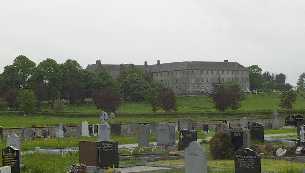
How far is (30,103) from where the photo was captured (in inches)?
2876

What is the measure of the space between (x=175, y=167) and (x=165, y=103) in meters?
50.7

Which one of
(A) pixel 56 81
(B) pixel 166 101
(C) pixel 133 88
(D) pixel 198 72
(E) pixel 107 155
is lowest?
(E) pixel 107 155

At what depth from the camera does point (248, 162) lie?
1809cm

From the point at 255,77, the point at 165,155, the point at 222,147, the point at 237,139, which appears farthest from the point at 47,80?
the point at 255,77

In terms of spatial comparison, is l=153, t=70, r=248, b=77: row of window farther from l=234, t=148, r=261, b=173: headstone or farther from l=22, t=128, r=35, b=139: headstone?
l=234, t=148, r=261, b=173: headstone

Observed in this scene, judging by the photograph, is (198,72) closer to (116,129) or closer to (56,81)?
(56,81)

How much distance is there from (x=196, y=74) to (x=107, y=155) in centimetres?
14531

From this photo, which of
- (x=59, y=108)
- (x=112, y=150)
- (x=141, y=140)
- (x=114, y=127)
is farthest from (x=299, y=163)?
(x=59, y=108)

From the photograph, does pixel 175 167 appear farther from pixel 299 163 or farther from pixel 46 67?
pixel 46 67

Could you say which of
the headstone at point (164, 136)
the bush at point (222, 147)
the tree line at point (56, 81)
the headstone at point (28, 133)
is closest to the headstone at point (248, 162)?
the bush at point (222, 147)

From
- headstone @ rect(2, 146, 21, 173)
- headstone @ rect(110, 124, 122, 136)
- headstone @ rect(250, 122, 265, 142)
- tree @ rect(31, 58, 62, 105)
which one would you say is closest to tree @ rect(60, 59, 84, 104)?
tree @ rect(31, 58, 62, 105)

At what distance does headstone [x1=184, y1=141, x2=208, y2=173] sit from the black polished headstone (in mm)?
4788

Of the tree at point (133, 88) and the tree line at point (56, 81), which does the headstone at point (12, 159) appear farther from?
the tree at point (133, 88)

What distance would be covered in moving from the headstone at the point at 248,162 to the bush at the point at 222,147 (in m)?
7.06
